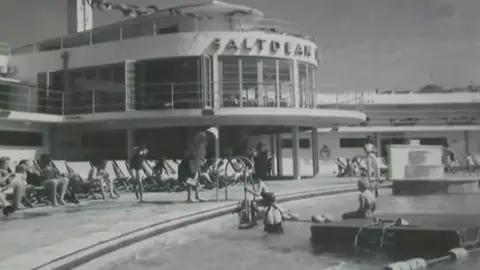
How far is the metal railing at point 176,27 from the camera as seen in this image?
20.1 m

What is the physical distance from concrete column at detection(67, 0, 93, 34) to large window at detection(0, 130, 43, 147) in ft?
23.2

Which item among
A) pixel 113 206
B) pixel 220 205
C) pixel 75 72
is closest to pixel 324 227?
pixel 220 205

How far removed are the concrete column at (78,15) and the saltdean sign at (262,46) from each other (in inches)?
375

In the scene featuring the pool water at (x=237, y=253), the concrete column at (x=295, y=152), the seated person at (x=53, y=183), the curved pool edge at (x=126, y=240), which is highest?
the concrete column at (x=295, y=152)

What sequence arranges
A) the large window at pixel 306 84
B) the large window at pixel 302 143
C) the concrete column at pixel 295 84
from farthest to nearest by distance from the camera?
the large window at pixel 302 143 → the large window at pixel 306 84 → the concrete column at pixel 295 84

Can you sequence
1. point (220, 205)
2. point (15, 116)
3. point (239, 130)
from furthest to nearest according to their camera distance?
point (239, 130)
point (15, 116)
point (220, 205)

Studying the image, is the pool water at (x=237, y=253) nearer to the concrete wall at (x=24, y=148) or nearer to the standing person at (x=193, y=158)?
the standing person at (x=193, y=158)

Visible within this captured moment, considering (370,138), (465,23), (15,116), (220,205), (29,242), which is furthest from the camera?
(370,138)

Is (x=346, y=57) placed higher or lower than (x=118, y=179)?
higher

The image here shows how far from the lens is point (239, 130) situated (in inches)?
918

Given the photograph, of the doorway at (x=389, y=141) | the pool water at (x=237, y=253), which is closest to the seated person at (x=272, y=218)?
the pool water at (x=237, y=253)

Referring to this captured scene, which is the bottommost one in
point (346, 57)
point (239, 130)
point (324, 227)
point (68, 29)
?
point (324, 227)

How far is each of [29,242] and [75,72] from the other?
1491 centimetres

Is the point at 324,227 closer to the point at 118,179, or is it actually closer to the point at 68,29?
the point at 118,179
